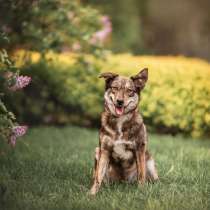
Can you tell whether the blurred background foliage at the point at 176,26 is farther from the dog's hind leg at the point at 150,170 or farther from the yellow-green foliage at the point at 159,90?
Result: the dog's hind leg at the point at 150,170

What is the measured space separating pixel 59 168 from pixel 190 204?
2.63m

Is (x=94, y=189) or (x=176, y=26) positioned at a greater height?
(x=176, y=26)

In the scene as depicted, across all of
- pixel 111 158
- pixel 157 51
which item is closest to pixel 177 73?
pixel 111 158

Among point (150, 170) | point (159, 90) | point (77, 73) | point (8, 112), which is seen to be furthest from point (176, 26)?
point (8, 112)

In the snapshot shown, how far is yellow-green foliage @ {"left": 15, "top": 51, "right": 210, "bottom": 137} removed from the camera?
1375cm

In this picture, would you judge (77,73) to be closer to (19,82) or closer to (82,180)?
(82,180)

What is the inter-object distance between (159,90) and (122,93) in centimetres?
644

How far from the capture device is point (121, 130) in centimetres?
798

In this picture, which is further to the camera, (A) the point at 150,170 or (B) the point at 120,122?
(A) the point at 150,170

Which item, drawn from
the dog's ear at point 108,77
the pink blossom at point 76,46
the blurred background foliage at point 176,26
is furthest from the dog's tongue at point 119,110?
the blurred background foliage at point 176,26

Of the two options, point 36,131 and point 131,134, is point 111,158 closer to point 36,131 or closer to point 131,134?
point 131,134

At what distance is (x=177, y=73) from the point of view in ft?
46.5

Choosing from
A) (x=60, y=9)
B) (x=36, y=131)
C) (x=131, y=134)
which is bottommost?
(x=36, y=131)

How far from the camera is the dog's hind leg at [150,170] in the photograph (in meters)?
8.50
